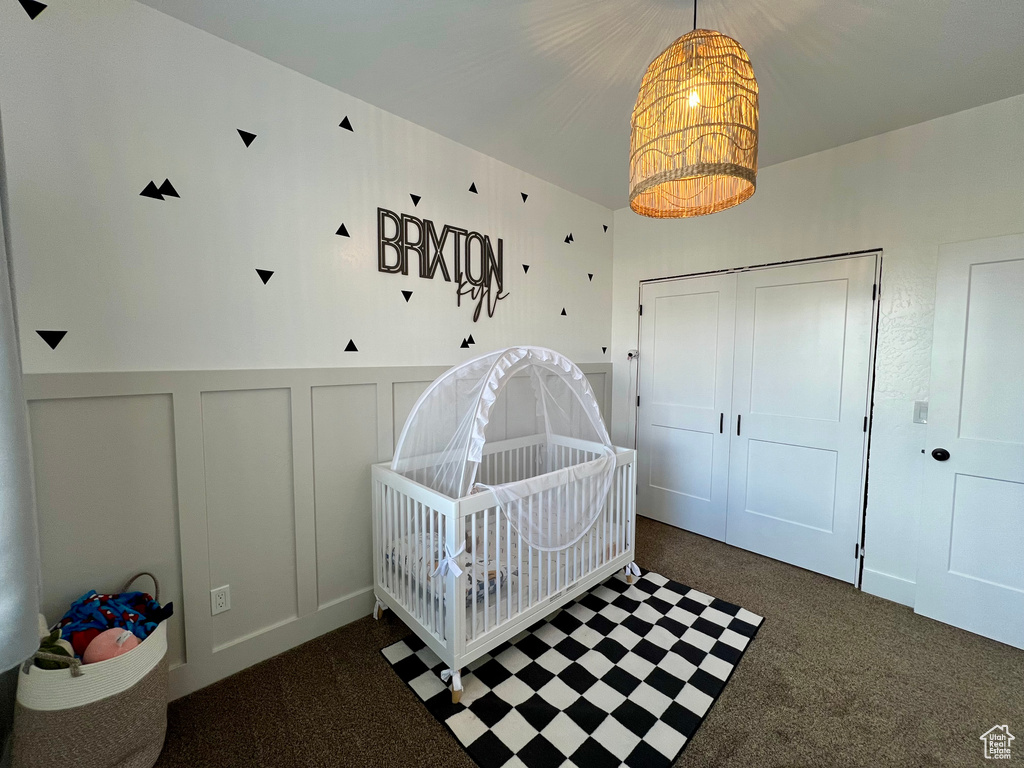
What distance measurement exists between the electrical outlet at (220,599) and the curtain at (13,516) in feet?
3.08

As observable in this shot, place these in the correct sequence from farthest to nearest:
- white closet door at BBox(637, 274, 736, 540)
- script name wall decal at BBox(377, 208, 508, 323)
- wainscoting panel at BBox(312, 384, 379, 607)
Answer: white closet door at BBox(637, 274, 736, 540) → script name wall decal at BBox(377, 208, 508, 323) → wainscoting panel at BBox(312, 384, 379, 607)

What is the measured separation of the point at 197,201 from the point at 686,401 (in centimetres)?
313

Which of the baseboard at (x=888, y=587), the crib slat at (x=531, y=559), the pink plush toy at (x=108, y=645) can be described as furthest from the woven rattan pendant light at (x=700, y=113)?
the baseboard at (x=888, y=587)

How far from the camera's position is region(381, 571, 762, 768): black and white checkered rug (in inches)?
56.7

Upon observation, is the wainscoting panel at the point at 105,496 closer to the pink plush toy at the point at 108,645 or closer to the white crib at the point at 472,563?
the pink plush toy at the point at 108,645

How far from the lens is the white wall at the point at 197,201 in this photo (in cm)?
135

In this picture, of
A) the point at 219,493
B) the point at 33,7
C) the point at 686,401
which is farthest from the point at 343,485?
the point at 686,401

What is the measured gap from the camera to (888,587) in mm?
2328

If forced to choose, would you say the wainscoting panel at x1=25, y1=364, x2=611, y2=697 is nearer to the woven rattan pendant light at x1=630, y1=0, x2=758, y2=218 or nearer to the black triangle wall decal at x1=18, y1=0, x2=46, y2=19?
the black triangle wall decal at x1=18, y1=0, x2=46, y2=19

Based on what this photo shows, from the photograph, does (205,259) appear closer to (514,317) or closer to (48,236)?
(48,236)

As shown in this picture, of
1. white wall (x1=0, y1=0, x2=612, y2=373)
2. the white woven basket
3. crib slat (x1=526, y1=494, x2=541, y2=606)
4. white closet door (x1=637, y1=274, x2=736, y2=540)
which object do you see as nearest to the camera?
the white woven basket

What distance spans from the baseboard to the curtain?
3.48 metres

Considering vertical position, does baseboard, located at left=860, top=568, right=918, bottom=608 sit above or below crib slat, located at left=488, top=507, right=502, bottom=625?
below

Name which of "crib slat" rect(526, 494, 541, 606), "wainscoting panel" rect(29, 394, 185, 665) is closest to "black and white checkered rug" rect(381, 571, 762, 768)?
"crib slat" rect(526, 494, 541, 606)
